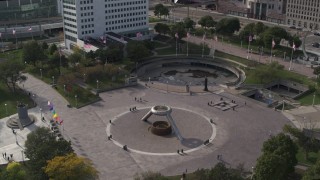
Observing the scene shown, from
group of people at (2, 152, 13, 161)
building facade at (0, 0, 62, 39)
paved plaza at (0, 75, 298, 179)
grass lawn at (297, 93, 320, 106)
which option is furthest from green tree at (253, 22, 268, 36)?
group of people at (2, 152, 13, 161)

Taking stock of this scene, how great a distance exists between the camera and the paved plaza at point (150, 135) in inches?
3046

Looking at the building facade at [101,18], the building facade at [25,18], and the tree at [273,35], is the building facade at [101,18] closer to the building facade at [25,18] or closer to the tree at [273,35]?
the building facade at [25,18]

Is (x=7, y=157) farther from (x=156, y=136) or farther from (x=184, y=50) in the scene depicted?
(x=184, y=50)

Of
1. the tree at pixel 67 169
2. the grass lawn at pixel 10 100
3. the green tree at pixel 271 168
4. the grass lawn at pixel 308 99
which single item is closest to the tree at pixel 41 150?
the tree at pixel 67 169

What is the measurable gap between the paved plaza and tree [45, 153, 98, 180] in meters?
11.1

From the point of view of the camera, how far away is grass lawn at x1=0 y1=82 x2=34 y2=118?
100875mm

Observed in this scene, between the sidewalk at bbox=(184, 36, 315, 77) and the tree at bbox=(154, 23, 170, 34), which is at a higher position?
the tree at bbox=(154, 23, 170, 34)

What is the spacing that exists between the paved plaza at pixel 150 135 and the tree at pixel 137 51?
16803 mm

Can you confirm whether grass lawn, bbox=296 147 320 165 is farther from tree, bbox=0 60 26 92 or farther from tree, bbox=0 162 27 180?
tree, bbox=0 60 26 92

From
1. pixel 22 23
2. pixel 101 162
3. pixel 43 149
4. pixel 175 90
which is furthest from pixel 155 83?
pixel 22 23

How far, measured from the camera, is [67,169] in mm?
60656

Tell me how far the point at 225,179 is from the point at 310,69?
82439 mm

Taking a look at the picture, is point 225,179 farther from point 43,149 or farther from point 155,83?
point 155,83

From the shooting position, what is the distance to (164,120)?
95750 millimetres
